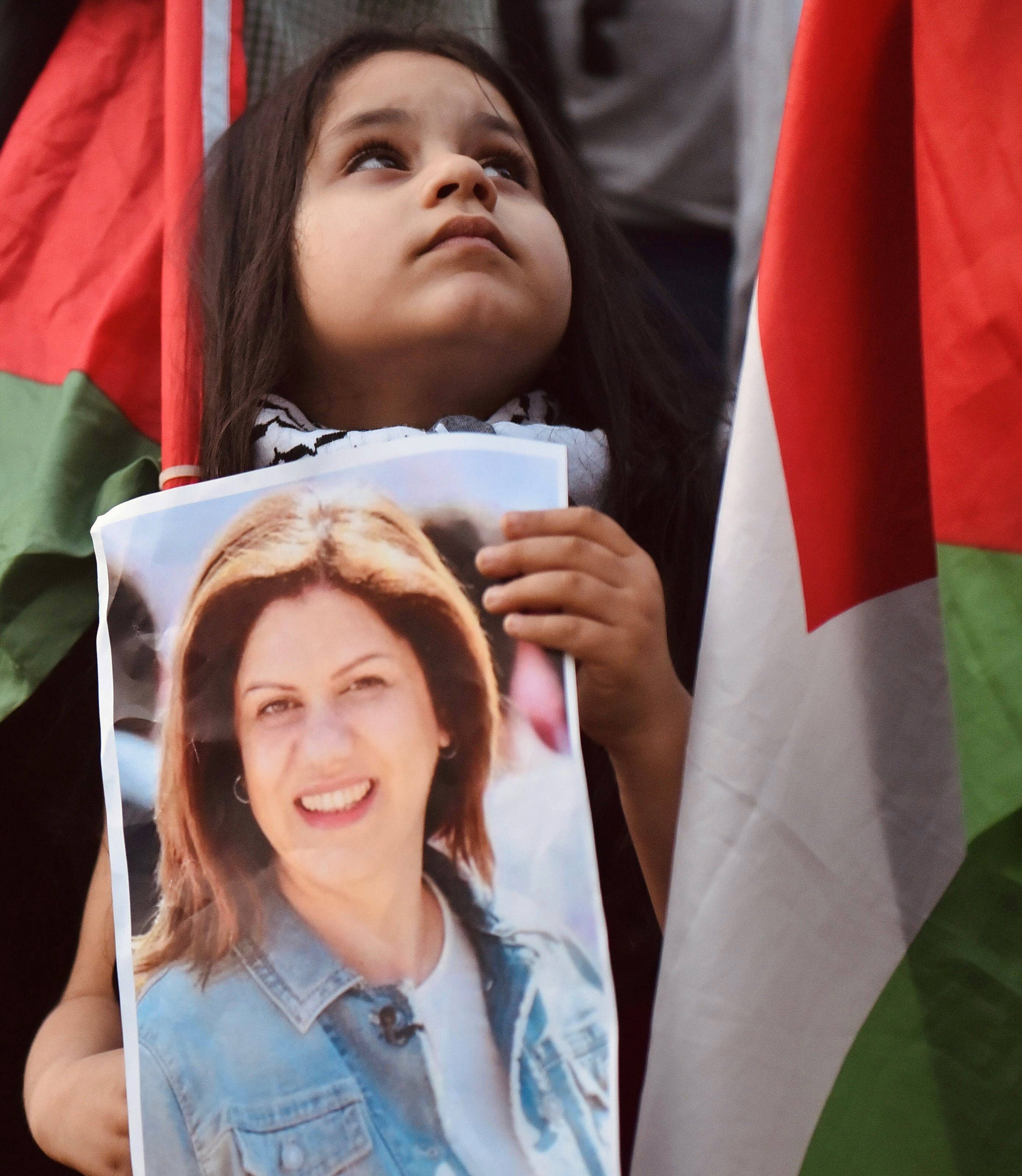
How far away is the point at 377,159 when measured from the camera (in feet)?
2.45

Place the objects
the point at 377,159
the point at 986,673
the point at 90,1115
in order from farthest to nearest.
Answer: the point at 377,159 < the point at 90,1115 < the point at 986,673

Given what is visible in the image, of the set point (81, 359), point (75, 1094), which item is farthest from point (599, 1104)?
point (81, 359)

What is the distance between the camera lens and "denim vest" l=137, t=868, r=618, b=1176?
482 mm

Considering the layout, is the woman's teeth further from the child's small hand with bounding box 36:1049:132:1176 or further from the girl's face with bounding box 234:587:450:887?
the child's small hand with bounding box 36:1049:132:1176

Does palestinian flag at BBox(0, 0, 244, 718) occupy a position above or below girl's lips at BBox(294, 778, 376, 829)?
above

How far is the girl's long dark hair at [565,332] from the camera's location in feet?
2.44

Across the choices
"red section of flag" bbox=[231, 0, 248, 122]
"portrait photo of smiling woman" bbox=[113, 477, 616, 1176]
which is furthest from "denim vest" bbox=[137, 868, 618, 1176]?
"red section of flag" bbox=[231, 0, 248, 122]

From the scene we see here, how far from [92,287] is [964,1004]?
2.47ft

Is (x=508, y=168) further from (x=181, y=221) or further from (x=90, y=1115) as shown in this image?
(x=90, y=1115)

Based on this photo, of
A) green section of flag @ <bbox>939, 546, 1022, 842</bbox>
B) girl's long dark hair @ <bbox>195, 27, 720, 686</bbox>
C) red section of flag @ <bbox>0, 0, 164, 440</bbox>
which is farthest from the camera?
red section of flag @ <bbox>0, 0, 164, 440</bbox>

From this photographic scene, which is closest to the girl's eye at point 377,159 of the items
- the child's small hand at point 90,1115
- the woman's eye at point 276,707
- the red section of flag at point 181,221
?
the red section of flag at point 181,221

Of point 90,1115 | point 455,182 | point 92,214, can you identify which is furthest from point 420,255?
point 90,1115

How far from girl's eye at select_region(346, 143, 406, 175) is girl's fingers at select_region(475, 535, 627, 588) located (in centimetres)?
31

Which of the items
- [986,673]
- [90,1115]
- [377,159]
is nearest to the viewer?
[986,673]
